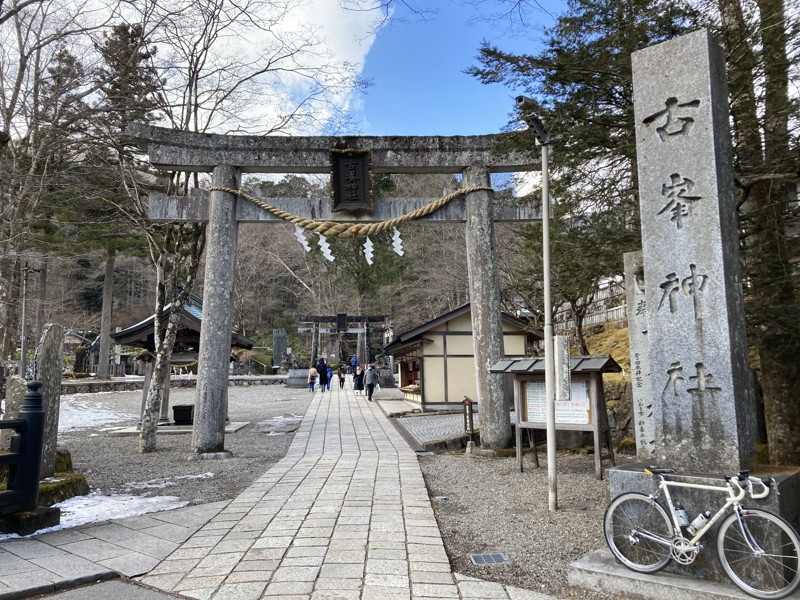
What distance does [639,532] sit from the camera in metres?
3.36

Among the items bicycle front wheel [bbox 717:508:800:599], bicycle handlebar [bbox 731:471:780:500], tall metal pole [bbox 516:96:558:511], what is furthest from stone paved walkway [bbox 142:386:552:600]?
bicycle handlebar [bbox 731:471:780:500]

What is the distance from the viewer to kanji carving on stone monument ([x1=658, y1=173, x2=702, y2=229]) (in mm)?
3736

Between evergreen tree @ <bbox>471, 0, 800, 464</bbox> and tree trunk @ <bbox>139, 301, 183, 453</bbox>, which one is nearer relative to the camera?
evergreen tree @ <bbox>471, 0, 800, 464</bbox>

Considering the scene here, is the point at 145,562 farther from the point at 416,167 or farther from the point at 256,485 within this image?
the point at 416,167

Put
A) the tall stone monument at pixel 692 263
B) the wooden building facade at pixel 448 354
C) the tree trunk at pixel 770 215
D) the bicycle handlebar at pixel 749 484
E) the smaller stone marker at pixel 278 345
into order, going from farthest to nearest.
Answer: the smaller stone marker at pixel 278 345
the wooden building facade at pixel 448 354
the tree trunk at pixel 770 215
the tall stone monument at pixel 692 263
the bicycle handlebar at pixel 749 484

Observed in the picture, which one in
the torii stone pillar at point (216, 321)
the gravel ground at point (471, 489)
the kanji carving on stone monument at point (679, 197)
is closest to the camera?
the kanji carving on stone monument at point (679, 197)

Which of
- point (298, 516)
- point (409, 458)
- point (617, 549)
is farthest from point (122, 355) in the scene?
point (617, 549)

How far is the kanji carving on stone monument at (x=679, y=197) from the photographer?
3.74 m

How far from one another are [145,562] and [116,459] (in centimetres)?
586

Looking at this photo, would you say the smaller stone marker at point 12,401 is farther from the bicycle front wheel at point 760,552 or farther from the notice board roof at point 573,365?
the bicycle front wheel at point 760,552

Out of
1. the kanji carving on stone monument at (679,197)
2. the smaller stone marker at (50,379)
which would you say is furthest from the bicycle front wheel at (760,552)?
the smaller stone marker at (50,379)

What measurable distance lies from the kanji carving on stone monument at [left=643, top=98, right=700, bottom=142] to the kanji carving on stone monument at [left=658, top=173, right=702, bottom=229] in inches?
13.2

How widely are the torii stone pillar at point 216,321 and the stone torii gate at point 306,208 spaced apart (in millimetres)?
16

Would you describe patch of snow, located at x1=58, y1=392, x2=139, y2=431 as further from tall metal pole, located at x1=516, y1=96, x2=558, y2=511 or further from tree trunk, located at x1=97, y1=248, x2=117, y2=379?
tall metal pole, located at x1=516, y1=96, x2=558, y2=511
